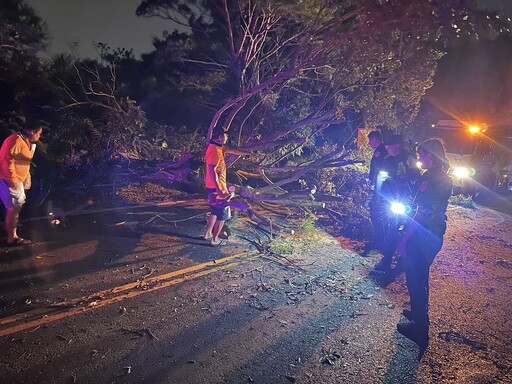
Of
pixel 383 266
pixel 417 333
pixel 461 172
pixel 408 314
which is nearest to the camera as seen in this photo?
pixel 417 333

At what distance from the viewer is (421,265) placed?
3.72 meters

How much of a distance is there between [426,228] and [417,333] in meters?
1.10

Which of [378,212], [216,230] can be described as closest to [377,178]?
[378,212]

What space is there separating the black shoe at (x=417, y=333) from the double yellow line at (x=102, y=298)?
7.69 feet

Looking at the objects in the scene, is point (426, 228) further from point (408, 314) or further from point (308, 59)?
point (308, 59)

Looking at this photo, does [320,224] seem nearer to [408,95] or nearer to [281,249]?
[281,249]

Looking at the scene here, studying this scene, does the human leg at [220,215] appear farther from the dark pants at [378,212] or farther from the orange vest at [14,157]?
the orange vest at [14,157]

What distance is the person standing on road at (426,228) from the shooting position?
3.67 m

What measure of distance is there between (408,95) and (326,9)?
3861 millimetres

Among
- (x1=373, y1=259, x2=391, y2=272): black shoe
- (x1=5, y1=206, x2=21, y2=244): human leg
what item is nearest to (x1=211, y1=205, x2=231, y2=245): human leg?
(x1=373, y1=259, x2=391, y2=272): black shoe

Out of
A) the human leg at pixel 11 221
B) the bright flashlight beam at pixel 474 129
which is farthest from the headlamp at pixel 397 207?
the bright flashlight beam at pixel 474 129

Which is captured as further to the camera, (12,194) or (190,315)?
(12,194)

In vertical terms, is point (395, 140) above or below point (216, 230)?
above

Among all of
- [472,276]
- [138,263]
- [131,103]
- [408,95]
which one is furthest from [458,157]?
[138,263]
